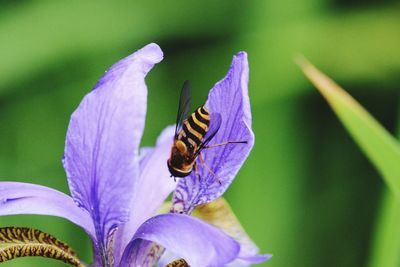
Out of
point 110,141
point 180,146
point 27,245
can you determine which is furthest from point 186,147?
point 27,245

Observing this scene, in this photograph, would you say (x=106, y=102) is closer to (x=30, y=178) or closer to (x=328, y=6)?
(x=30, y=178)

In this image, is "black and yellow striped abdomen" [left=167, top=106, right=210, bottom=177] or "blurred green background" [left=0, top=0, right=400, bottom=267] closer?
"black and yellow striped abdomen" [left=167, top=106, right=210, bottom=177]

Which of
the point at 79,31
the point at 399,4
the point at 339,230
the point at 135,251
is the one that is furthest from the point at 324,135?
the point at 135,251

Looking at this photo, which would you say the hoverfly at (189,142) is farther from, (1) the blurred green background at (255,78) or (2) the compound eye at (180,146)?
(1) the blurred green background at (255,78)

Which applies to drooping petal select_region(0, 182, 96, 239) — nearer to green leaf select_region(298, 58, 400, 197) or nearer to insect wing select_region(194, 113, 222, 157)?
insect wing select_region(194, 113, 222, 157)

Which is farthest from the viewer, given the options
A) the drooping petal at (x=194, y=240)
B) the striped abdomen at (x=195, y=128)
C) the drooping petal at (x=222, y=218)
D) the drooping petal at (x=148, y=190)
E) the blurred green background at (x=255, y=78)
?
the blurred green background at (x=255, y=78)

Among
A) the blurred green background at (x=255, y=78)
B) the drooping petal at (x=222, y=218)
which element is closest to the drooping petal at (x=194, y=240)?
the drooping petal at (x=222, y=218)

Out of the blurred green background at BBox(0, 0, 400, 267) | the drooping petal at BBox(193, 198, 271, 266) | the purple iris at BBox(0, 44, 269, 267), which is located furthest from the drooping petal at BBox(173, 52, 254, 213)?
the blurred green background at BBox(0, 0, 400, 267)
